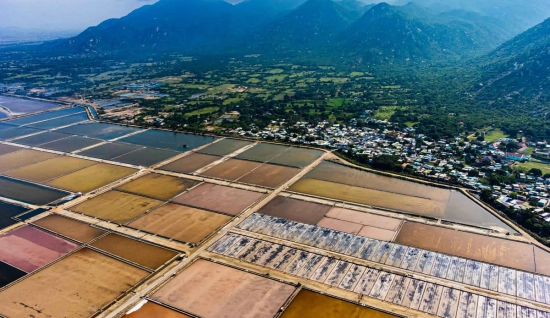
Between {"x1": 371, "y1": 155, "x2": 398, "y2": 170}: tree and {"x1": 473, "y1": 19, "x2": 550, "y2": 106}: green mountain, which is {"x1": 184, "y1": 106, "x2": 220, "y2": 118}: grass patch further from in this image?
{"x1": 473, "y1": 19, "x2": 550, "y2": 106}: green mountain

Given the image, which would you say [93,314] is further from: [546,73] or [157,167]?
[546,73]

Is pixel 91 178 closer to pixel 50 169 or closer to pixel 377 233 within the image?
pixel 50 169

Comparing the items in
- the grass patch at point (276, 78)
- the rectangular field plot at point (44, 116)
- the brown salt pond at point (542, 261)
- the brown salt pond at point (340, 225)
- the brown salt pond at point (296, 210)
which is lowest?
the brown salt pond at point (542, 261)

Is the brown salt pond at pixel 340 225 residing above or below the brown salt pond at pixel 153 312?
above

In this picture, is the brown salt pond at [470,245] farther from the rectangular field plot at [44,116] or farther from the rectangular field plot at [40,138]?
the rectangular field plot at [44,116]

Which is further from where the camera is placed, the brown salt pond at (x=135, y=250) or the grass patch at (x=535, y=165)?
the grass patch at (x=535, y=165)

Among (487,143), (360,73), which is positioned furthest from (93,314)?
(360,73)

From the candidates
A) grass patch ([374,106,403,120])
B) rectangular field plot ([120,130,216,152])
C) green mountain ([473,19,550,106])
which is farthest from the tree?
green mountain ([473,19,550,106])

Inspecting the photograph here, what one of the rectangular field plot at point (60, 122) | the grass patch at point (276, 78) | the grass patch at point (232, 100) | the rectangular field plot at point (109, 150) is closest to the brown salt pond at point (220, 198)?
the rectangular field plot at point (109, 150)
